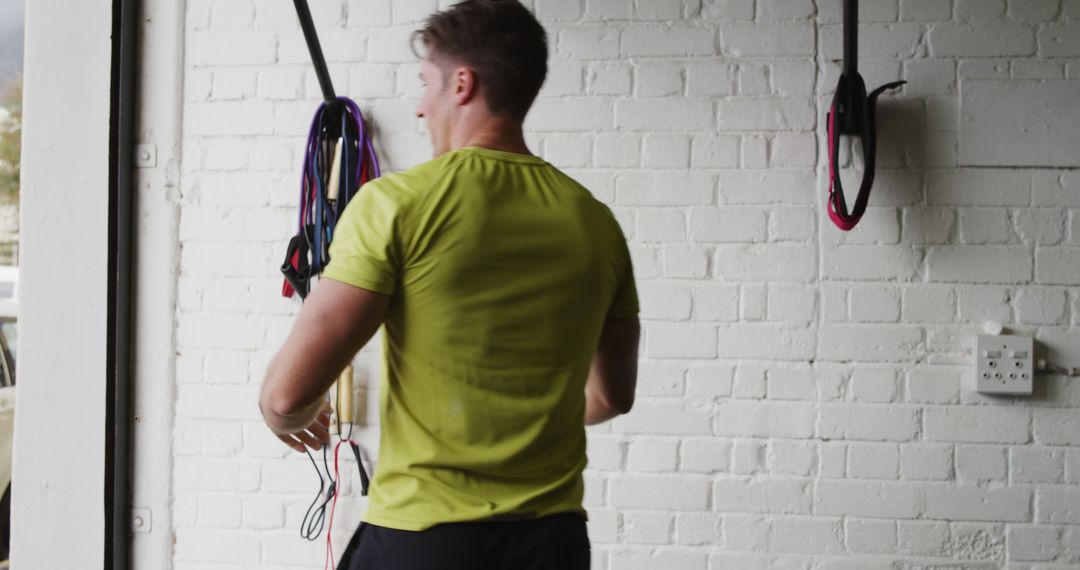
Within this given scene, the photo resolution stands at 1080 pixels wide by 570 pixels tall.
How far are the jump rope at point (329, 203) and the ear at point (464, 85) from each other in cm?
104

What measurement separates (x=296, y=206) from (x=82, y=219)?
56 centimetres

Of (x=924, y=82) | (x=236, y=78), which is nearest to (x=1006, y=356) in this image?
(x=924, y=82)

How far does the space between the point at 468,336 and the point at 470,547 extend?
248 mm

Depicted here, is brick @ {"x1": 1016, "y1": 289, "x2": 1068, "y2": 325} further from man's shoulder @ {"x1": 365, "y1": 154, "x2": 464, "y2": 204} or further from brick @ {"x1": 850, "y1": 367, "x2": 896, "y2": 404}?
man's shoulder @ {"x1": 365, "y1": 154, "x2": 464, "y2": 204}

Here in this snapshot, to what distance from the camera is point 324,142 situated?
7.16ft

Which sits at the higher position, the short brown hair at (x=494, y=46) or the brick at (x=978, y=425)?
the short brown hair at (x=494, y=46)

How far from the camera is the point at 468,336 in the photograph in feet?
3.36

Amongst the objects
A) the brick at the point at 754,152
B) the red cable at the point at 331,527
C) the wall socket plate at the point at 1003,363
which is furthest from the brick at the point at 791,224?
the red cable at the point at 331,527

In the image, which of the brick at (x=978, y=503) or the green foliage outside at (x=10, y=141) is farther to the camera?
the green foliage outside at (x=10, y=141)

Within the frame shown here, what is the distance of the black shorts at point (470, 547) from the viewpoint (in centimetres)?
102

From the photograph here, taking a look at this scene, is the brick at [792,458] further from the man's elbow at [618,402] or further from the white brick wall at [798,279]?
the man's elbow at [618,402]

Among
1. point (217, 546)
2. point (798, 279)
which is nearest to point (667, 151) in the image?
point (798, 279)

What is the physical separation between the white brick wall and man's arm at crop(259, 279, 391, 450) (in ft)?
3.80

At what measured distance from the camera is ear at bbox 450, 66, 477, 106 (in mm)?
1129
